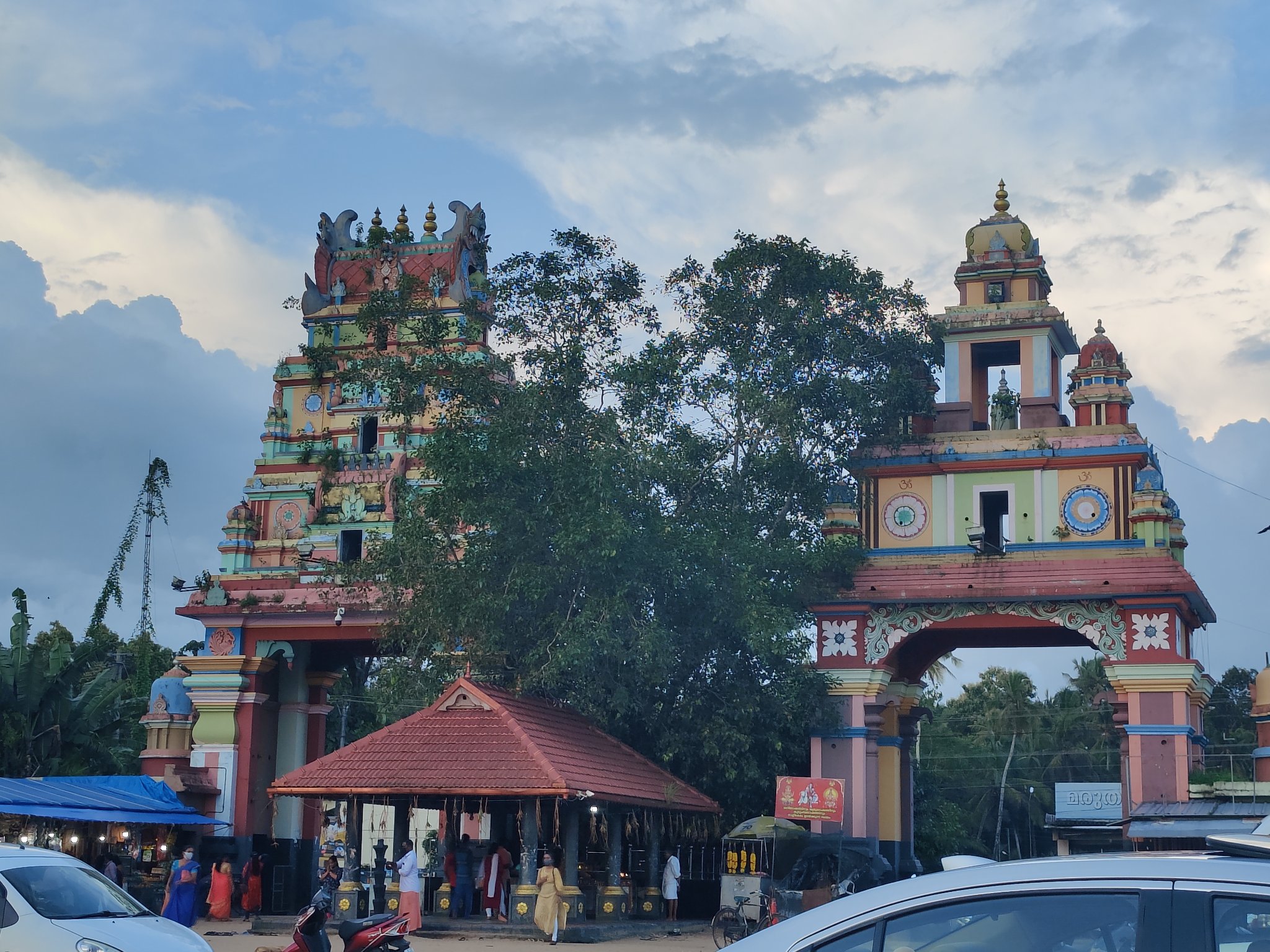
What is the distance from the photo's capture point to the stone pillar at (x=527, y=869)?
19.0 metres

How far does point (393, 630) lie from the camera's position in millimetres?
24172

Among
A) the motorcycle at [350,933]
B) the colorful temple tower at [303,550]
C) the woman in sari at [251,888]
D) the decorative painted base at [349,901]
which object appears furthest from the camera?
the colorful temple tower at [303,550]

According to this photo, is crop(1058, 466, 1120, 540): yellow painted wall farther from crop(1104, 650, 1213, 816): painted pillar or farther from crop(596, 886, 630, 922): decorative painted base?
crop(596, 886, 630, 922): decorative painted base

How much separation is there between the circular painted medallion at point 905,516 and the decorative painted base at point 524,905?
8.74 meters

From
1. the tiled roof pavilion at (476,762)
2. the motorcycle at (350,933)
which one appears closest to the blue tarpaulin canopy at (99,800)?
the tiled roof pavilion at (476,762)

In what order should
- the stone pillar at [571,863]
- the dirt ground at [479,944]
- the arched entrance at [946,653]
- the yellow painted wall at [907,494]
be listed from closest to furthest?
the dirt ground at [479,944]
the stone pillar at [571,863]
the arched entrance at [946,653]
the yellow painted wall at [907,494]

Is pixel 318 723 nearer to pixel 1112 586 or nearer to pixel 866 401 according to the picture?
pixel 866 401

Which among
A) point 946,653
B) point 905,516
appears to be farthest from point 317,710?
point 905,516

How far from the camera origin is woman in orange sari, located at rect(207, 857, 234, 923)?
76.5 ft

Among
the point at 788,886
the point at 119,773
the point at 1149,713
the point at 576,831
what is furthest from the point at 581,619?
the point at 119,773

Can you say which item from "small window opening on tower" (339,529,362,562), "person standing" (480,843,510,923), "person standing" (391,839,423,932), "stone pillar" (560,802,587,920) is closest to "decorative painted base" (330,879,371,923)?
"person standing" (391,839,423,932)

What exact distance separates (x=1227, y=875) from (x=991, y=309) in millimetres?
22461

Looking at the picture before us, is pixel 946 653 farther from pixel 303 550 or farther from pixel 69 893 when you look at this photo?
pixel 69 893

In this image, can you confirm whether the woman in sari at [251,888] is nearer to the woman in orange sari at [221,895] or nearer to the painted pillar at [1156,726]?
the woman in orange sari at [221,895]
